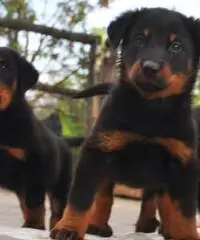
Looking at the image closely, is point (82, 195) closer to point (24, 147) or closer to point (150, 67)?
point (150, 67)

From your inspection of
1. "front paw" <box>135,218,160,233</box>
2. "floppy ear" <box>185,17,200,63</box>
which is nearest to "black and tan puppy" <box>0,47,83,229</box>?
"front paw" <box>135,218,160,233</box>

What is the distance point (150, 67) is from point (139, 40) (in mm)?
348

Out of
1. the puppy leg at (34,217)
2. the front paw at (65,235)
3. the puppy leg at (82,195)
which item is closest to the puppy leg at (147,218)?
the puppy leg at (34,217)

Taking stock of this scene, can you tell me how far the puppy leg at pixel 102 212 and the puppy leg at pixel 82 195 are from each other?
1.40ft

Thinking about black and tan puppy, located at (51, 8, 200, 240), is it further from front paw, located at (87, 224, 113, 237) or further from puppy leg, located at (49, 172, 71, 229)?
puppy leg, located at (49, 172, 71, 229)

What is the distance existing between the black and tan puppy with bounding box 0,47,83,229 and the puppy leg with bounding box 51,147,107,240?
751 mm

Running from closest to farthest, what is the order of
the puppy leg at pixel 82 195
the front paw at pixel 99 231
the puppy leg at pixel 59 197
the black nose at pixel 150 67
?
the black nose at pixel 150 67
the puppy leg at pixel 82 195
the front paw at pixel 99 231
the puppy leg at pixel 59 197

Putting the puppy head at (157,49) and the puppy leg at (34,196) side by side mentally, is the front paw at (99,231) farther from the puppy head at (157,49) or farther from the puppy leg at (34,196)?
the puppy head at (157,49)

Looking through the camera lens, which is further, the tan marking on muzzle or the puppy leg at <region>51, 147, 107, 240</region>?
the tan marking on muzzle

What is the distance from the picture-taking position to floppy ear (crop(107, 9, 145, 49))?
296 cm

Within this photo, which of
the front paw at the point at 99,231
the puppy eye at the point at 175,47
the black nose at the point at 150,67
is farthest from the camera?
the front paw at the point at 99,231

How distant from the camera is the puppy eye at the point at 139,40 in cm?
279

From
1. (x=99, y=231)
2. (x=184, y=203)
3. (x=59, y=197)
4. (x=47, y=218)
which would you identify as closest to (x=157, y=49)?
(x=184, y=203)

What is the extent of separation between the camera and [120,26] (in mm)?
2986
